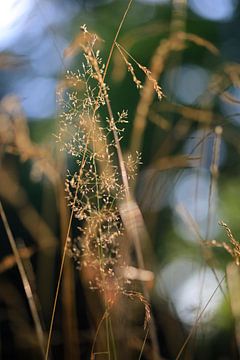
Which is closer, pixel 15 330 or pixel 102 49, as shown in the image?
pixel 15 330

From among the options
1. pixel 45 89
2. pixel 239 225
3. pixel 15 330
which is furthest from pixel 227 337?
pixel 45 89

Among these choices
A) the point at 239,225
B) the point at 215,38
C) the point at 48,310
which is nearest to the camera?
the point at 48,310

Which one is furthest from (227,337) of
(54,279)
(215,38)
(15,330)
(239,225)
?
(215,38)

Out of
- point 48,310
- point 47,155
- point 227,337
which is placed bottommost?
point 227,337

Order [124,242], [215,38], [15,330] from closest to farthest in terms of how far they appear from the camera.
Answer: [124,242]
[15,330]
[215,38]

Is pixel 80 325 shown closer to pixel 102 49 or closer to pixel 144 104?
pixel 102 49

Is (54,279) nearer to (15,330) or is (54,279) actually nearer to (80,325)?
(80,325)

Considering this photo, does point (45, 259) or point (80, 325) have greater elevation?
point (45, 259)
